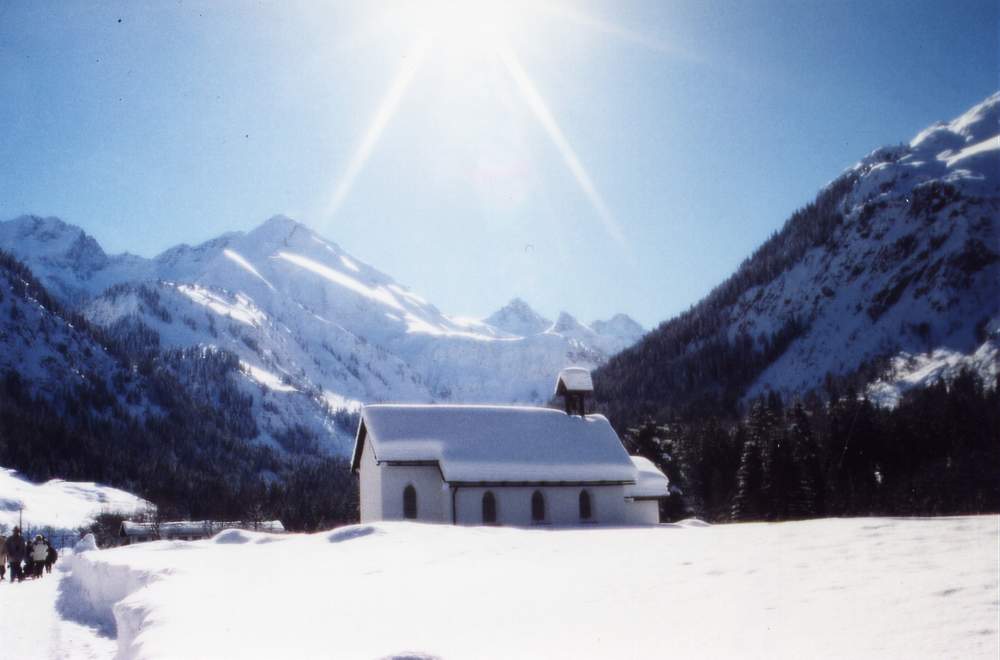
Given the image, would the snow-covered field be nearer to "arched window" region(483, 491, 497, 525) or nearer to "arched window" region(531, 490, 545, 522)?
"arched window" region(483, 491, 497, 525)

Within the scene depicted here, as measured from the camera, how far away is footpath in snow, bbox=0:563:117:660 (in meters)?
14.4

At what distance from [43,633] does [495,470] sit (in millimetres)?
25570

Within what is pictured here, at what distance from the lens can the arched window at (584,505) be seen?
4219 cm

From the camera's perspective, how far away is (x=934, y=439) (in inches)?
3226

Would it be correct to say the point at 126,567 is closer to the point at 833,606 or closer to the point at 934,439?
the point at 833,606

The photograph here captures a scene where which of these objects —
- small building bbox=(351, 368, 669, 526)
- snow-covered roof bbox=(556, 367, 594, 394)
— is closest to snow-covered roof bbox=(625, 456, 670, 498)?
small building bbox=(351, 368, 669, 526)

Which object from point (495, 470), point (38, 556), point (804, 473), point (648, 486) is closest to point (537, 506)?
point (495, 470)

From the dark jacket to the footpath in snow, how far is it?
5.34 m

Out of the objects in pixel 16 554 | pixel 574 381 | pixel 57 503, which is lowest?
pixel 57 503

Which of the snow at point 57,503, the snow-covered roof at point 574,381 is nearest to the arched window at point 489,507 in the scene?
the snow-covered roof at point 574,381

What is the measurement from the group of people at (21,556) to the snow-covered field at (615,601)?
1273 centimetres

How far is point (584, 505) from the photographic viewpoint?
139ft

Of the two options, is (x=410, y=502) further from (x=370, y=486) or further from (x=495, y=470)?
(x=495, y=470)

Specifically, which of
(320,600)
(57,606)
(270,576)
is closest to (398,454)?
(57,606)
